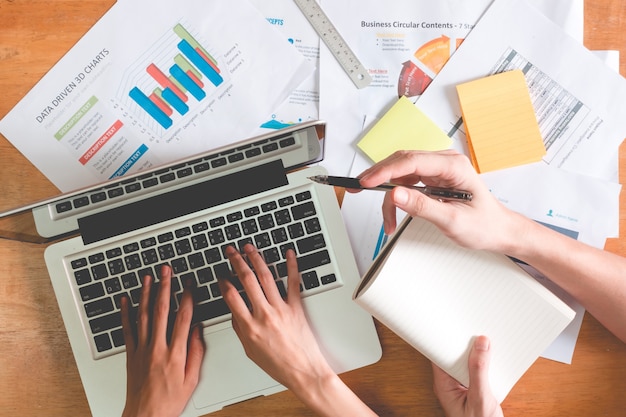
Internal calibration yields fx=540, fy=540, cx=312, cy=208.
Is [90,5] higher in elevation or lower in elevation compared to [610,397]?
higher

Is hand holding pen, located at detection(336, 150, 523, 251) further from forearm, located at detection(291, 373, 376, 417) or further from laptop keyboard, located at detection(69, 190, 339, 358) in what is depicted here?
forearm, located at detection(291, 373, 376, 417)

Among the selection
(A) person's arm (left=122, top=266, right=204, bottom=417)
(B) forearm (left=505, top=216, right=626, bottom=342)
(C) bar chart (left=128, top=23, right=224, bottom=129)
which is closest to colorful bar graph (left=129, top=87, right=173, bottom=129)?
(C) bar chart (left=128, top=23, right=224, bottom=129)

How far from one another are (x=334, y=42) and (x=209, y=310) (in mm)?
425

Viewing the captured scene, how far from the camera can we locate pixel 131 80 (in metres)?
0.80

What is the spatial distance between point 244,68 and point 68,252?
36 cm

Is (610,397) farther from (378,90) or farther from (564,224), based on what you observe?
(378,90)

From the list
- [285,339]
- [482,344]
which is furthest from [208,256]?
[482,344]

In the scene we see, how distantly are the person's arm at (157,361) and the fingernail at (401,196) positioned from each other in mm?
315

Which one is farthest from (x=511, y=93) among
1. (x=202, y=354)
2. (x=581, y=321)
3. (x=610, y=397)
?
(x=202, y=354)

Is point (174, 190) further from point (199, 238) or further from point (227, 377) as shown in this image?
point (227, 377)

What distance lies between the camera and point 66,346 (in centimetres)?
78

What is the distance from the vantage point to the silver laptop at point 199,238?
709 mm

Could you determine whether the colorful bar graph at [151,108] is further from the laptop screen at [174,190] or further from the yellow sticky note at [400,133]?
the yellow sticky note at [400,133]

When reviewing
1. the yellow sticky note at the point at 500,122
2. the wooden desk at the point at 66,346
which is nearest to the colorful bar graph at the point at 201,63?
the wooden desk at the point at 66,346
